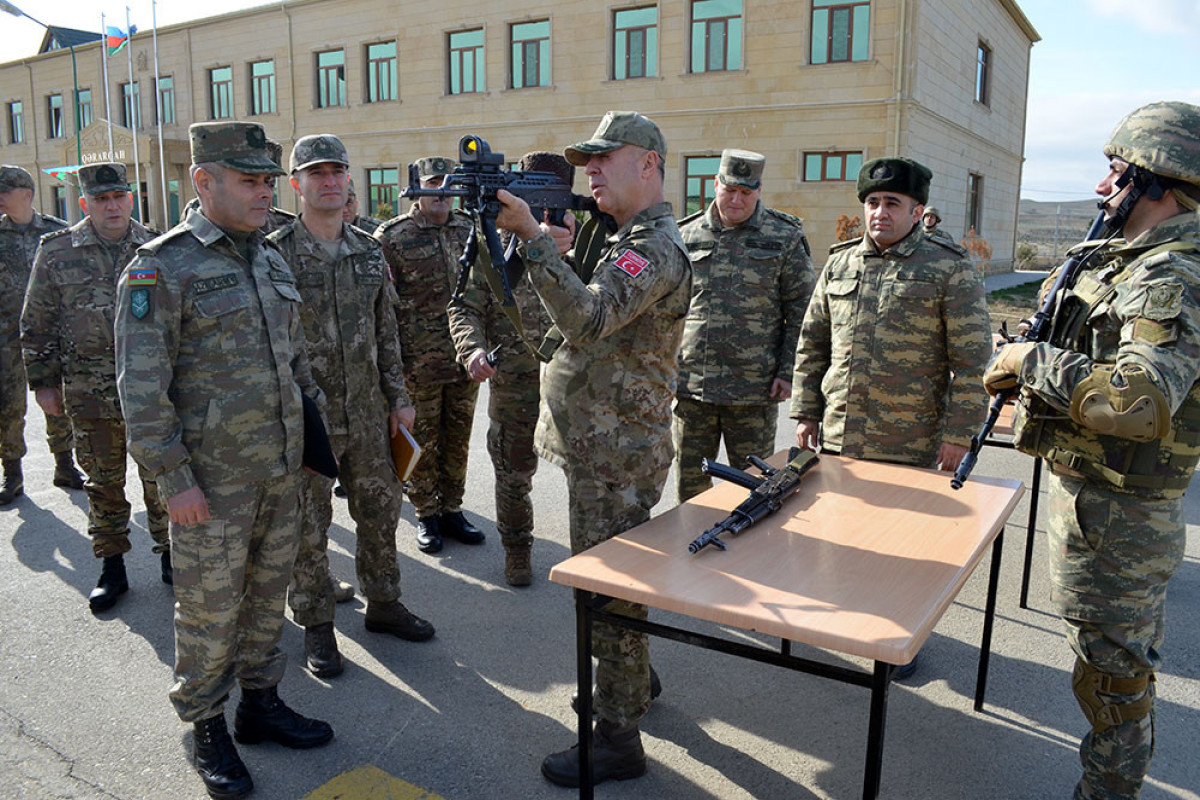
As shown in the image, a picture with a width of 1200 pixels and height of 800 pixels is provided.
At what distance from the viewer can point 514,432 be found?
4.65 metres

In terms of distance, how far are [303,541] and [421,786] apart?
122 cm

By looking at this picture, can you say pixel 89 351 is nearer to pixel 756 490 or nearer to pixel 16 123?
pixel 756 490

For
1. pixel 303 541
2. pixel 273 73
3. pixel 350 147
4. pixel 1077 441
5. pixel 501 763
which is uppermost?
pixel 273 73

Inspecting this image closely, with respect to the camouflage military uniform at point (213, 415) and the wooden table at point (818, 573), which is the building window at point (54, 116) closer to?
the camouflage military uniform at point (213, 415)

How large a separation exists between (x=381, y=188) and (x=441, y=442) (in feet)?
75.5

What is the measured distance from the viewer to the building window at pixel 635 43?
21.2 metres

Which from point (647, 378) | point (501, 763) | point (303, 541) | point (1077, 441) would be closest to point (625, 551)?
point (647, 378)

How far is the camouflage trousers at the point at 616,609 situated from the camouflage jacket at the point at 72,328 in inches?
111

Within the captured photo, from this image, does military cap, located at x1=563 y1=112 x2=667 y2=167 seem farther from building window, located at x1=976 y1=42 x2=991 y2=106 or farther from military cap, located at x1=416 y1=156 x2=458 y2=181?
building window, located at x1=976 y1=42 x2=991 y2=106

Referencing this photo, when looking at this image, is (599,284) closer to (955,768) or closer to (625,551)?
(625,551)

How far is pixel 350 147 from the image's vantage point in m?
26.3

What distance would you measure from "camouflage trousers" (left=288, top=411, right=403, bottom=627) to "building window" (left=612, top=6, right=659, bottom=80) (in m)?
19.6

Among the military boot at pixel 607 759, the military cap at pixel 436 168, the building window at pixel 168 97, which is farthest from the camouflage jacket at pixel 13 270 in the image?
the building window at pixel 168 97

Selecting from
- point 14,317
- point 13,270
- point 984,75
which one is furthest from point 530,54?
point 14,317
